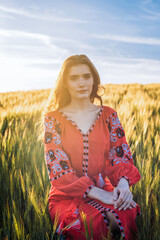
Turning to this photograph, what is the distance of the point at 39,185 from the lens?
4.18 feet

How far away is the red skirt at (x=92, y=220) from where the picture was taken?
2.90ft

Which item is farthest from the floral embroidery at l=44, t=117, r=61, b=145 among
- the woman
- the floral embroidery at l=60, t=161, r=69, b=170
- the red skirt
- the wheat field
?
the red skirt

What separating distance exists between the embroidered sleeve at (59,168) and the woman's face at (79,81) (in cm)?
20

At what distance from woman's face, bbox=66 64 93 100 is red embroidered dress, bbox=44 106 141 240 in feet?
0.51

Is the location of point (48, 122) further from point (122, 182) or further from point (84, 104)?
point (122, 182)

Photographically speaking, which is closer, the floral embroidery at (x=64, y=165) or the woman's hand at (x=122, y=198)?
the woman's hand at (x=122, y=198)

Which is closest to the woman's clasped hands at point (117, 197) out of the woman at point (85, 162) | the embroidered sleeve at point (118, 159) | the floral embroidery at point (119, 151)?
the woman at point (85, 162)

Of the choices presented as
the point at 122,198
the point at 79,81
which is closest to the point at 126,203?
the point at 122,198

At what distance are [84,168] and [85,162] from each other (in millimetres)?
32

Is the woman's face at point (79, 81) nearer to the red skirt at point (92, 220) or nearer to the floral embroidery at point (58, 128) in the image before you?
the floral embroidery at point (58, 128)

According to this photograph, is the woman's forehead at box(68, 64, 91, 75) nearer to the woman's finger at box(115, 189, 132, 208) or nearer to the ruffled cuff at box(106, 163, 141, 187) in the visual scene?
the ruffled cuff at box(106, 163, 141, 187)

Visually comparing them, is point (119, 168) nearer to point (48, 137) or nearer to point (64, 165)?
point (64, 165)

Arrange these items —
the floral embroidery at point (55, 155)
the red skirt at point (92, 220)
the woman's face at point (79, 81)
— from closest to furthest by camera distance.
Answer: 1. the red skirt at point (92, 220)
2. the floral embroidery at point (55, 155)
3. the woman's face at point (79, 81)

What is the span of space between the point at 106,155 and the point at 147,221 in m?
0.39
